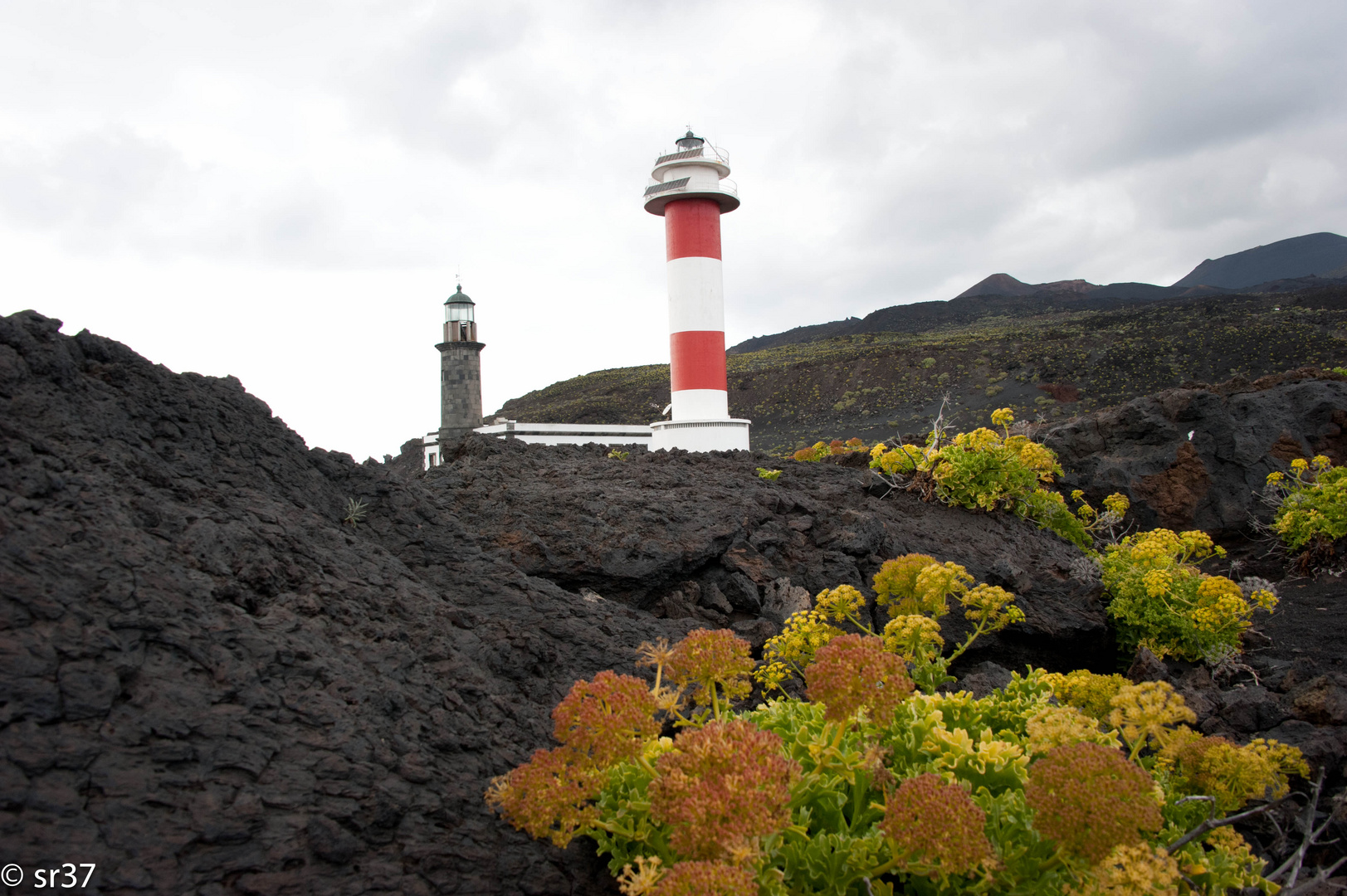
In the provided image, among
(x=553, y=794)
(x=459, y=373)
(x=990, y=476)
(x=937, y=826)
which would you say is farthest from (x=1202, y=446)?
(x=459, y=373)

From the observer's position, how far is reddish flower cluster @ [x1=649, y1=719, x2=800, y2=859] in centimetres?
182

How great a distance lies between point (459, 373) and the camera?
79.9 feet

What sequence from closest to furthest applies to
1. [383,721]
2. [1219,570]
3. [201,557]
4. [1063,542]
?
1. [383,721]
2. [201,557]
3. [1063,542]
4. [1219,570]

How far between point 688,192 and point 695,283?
156 cm

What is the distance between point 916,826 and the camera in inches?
74.0

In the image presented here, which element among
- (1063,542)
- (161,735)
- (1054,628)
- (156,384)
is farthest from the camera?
(1063,542)

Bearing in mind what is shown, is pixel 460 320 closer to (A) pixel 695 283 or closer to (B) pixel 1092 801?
(A) pixel 695 283

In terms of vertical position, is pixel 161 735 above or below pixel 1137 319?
below

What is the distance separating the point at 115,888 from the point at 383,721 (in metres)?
0.81

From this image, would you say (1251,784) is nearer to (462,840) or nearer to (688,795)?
(688,795)

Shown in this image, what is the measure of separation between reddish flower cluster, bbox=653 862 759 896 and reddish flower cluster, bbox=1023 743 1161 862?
2.32 feet

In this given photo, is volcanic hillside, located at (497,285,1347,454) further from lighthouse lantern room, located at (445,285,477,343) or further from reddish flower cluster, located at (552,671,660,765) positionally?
reddish flower cluster, located at (552,671,660,765)

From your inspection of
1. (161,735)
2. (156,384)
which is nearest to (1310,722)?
(161,735)

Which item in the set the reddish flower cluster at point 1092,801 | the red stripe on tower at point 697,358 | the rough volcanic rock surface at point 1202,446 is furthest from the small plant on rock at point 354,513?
the red stripe on tower at point 697,358
